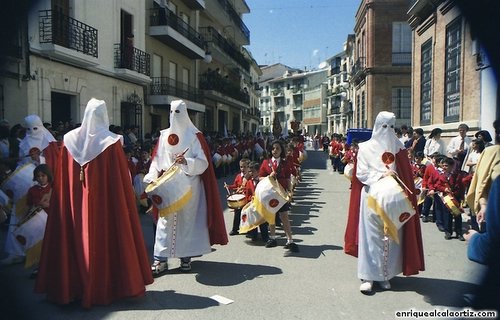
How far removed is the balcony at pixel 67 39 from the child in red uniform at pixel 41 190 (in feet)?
25.5

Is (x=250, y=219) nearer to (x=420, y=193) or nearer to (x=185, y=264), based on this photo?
(x=185, y=264)

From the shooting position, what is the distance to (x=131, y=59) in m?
18.1

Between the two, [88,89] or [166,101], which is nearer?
[88,89]

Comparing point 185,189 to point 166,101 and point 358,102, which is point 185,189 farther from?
point 358,102

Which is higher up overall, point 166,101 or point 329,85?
point 329,85

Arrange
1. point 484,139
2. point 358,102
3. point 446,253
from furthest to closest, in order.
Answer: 1. point 358,102
2. point 484,139
3. point 446,253

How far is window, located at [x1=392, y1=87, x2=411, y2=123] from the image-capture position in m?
30.4

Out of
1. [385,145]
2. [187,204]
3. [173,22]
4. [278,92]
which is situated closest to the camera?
[385,145]

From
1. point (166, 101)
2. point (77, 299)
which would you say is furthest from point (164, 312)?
point (166, 101)

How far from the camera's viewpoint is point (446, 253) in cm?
687

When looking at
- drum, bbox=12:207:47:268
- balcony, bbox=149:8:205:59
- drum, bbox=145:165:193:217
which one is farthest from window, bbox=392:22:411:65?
drum, bbox=12:207:47:268

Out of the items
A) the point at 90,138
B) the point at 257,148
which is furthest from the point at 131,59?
the point at 90,138

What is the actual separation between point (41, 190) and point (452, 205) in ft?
21.0

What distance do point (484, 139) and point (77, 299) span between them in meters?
7.49
